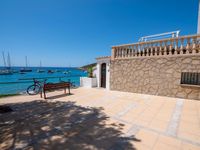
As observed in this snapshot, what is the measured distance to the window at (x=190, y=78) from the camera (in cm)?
564

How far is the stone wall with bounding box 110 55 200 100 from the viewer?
5.66m

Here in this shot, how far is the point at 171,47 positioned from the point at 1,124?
7.67m

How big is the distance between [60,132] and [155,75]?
5753mm

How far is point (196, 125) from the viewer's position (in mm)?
3174

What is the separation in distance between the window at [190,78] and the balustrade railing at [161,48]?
1054 mm

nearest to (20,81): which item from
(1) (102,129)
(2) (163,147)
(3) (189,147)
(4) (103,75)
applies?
(4) (103,75)

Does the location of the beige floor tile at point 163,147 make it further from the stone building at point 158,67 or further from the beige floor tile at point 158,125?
the stone building at point 158,67

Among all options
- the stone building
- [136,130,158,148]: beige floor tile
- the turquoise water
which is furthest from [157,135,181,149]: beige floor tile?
the turquoise water

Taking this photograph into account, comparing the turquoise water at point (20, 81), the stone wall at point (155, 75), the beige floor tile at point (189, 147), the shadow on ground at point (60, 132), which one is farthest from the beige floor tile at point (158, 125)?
the turquoise water at point (20, 81)

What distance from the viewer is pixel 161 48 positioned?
6.31 m

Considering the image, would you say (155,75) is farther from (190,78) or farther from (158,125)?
(158,125)

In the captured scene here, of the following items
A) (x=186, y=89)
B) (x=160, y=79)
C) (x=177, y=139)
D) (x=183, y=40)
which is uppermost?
(x=183, y=40)

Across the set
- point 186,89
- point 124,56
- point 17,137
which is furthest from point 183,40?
point 17,137

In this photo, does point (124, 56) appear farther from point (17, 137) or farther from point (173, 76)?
point (17, 137)
